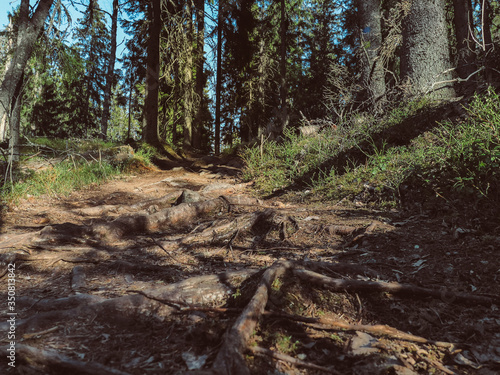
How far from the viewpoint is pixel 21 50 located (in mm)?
6211

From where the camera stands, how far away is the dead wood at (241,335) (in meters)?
1.33

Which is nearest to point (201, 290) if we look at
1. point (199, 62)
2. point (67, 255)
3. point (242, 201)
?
point (67, 255)

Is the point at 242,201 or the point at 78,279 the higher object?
the point at 242,201

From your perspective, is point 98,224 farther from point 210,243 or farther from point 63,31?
point 63,31

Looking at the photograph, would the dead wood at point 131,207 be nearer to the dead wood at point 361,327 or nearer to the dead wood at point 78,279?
the dead wood at point 78,279

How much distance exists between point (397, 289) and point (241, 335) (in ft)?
3.84

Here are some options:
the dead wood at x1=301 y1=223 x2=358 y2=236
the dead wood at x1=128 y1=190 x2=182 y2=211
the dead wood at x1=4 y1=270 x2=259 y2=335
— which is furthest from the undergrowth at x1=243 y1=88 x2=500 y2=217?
the dead wood at x1=4 y1=270 x2=259 y2=335

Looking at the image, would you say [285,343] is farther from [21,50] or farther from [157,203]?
[21,50]

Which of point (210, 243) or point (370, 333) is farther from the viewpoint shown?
point (210, 243)

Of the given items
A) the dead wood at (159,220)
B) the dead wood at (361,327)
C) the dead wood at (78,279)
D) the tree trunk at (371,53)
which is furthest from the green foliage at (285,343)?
the tree trunk at (371,53)

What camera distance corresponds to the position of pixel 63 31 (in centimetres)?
738

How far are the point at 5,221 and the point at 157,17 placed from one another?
9947 millimetres

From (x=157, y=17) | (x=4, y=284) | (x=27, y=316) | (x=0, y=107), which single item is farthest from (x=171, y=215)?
(x=157, y=17)

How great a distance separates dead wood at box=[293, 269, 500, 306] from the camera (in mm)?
1986
